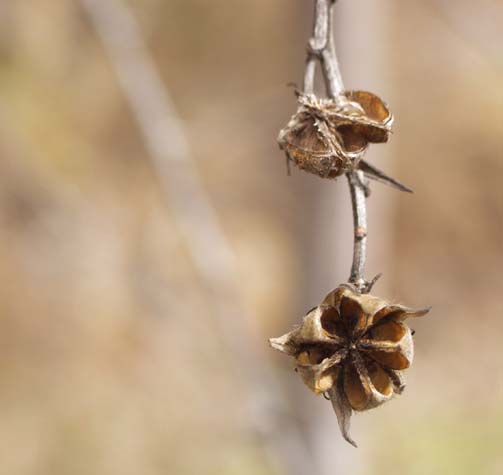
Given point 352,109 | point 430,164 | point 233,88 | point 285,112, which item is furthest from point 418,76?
point 352,109

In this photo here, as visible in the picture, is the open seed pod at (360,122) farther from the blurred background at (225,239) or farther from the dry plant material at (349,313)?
the blurred background at (225,239)

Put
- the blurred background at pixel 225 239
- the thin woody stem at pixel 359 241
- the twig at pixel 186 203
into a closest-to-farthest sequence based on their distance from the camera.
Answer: the thin woody stem at pixel 359 241 → the twig at pixel 186 203 → the blurred background at pixel 225 239

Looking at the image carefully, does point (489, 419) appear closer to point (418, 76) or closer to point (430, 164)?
point (430, 164)

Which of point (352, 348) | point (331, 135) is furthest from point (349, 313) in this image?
point (331, 135)

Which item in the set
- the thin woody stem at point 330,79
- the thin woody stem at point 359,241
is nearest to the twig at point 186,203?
the thin woody stem at point 330,79

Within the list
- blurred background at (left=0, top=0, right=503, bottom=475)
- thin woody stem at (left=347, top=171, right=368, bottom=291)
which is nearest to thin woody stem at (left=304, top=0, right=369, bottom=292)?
thin woody stem at (left=347, top=171, right=368, bottom=291)

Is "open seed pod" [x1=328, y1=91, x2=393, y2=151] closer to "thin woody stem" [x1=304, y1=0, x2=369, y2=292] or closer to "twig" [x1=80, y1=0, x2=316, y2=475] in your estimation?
"thin woody stem" [x1=304, y1=0, x2=369, y2=292]
